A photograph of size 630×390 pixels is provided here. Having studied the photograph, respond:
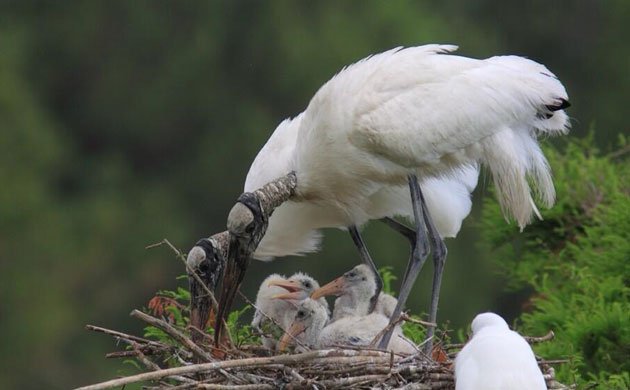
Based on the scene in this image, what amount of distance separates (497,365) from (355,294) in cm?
241

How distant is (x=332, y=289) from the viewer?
9516 mm

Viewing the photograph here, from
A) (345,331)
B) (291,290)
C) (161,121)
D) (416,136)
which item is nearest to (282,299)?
(291,290)

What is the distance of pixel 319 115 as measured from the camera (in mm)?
9102

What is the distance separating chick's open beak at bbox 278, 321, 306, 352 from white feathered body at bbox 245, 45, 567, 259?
660 millimetres

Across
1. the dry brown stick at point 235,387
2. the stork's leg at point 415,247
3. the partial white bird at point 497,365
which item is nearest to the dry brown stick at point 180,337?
the dry brown stick at point 235,387

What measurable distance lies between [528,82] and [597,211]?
11.6 feet

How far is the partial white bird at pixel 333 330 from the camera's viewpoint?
870 cm

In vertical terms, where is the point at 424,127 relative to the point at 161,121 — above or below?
below

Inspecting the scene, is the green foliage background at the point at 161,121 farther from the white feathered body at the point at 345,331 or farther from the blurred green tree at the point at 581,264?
the white feathered body at the point at 345,331

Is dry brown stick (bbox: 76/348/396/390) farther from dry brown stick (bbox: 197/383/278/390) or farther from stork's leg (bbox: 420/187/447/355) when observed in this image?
stork's leg (bbox: 420/187/447/355)

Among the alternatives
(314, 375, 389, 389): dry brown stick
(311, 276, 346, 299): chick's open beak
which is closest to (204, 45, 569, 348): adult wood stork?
(311, 276, 346, 299): chick's open beak

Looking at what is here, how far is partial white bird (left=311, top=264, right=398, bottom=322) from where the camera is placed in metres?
9.48

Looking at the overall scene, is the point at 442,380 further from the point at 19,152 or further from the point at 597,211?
the point at 19,152

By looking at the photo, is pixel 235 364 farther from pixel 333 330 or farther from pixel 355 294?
pixel 355 294
